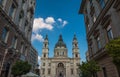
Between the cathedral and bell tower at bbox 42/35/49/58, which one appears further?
bell tower at bbox 42/35/49/58

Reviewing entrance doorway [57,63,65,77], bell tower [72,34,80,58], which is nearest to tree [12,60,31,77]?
entrance doorway [57,63,65,77]

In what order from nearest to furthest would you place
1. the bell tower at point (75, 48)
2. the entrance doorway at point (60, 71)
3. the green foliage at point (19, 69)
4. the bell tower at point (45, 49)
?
1. the green foliage at point (19, 69)
2. the entrance doorway at point (60, 71)
3. the bell tower at point (45, 49)
4. the bell tower at point (75, 48)

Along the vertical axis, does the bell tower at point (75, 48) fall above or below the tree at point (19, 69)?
above

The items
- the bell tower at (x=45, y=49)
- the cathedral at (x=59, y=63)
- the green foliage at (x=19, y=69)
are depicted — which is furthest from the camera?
the bell tower at (x=45, y=49)

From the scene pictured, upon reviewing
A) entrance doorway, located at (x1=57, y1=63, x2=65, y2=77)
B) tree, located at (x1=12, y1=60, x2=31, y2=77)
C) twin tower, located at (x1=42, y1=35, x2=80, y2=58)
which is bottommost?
entrance doorway, located at (x1=57, y1=63, x2=65, y2=77)

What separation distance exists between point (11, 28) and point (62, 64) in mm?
66303

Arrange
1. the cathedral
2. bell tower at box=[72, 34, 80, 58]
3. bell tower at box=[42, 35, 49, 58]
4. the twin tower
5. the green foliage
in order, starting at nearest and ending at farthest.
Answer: the green foliage → the cathedral → bell tower at box=[42, 35, 49, 58] → the twin tower → bell tower at box=[72, 34, 80, 58]

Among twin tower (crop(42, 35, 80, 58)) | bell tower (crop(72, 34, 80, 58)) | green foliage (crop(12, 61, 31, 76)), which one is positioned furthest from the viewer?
bell tower (crop(72, 34, 80, 58))

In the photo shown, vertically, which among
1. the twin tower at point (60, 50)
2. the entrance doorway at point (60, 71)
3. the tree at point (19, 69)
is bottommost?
the entrance doorway at point (60, 71)

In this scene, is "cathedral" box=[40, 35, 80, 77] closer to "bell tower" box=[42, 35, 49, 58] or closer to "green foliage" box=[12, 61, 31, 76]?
"bell tower" box=[42, 35, 49, 58]

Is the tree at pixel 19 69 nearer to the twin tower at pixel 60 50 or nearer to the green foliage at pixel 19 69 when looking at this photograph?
the green foliage at pixel 19 69

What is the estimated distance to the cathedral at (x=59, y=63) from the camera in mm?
73200

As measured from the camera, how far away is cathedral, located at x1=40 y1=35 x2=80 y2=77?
7320cm

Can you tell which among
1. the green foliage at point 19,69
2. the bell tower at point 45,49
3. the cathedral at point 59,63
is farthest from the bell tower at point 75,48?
the green foliage at point 19,69
